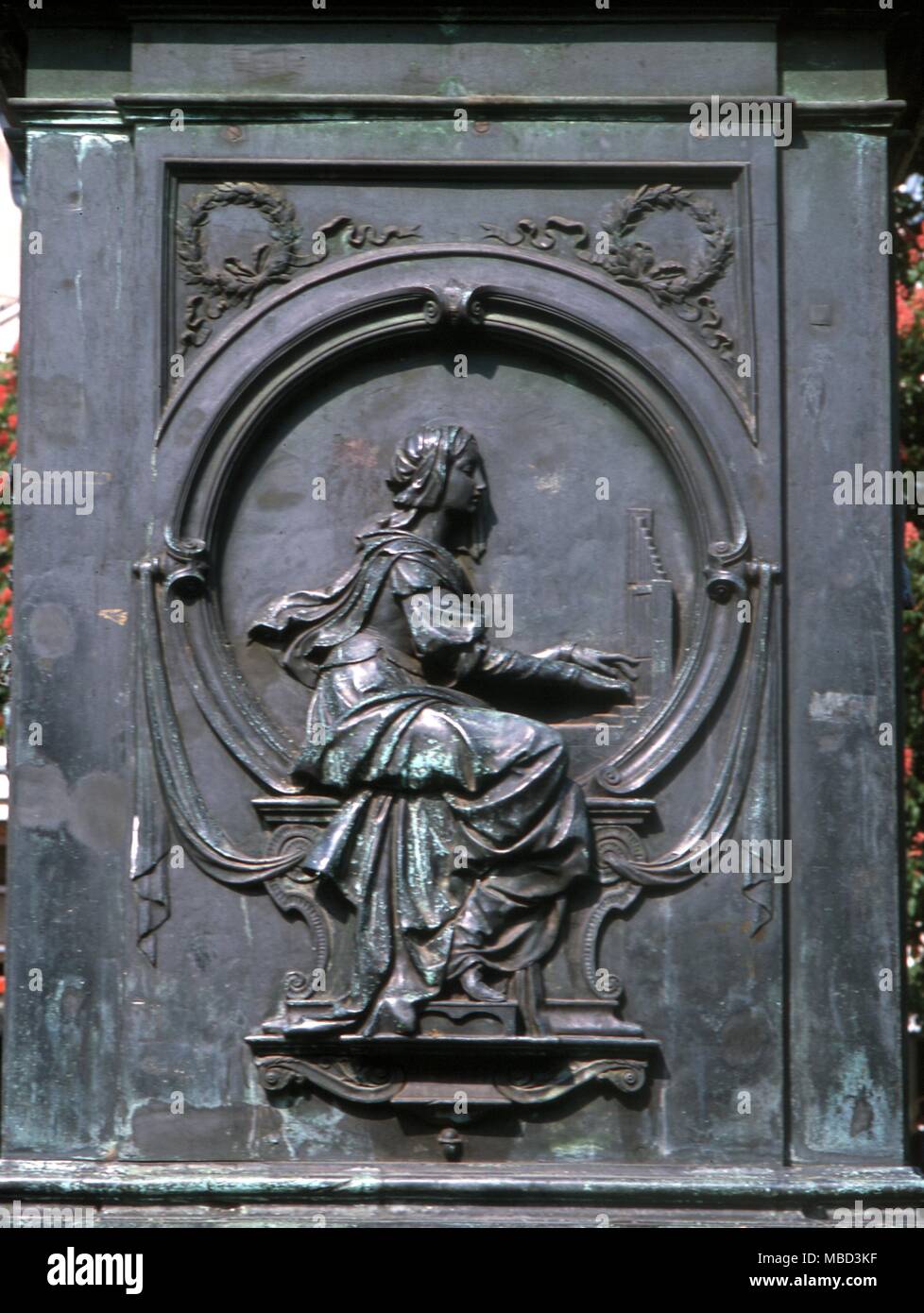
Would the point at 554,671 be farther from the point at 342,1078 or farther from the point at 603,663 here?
the point at 342,1078

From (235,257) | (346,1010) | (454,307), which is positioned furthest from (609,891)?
(235,257)

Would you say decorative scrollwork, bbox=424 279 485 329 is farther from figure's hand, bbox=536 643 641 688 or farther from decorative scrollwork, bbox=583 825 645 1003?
decorative scrollwork, bbox=583 825 645 1003

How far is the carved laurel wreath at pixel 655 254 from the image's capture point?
471 inches

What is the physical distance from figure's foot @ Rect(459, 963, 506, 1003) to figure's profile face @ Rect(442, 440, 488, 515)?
2.10 metres

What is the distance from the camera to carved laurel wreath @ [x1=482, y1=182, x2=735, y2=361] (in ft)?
39.2

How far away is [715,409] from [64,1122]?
4.42 metres

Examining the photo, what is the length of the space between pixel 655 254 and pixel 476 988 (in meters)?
3.55

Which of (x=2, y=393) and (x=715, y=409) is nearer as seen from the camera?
(x=715, y=409)

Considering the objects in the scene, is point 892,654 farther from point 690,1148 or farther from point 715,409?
point 690,1148

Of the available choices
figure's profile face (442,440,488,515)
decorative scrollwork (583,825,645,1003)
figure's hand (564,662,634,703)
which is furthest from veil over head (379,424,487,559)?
decorative scrollwork (583,825,645,1003)

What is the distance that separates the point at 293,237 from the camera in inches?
473

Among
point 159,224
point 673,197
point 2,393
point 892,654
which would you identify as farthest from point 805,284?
point 2,393

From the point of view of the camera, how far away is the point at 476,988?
1124cm
